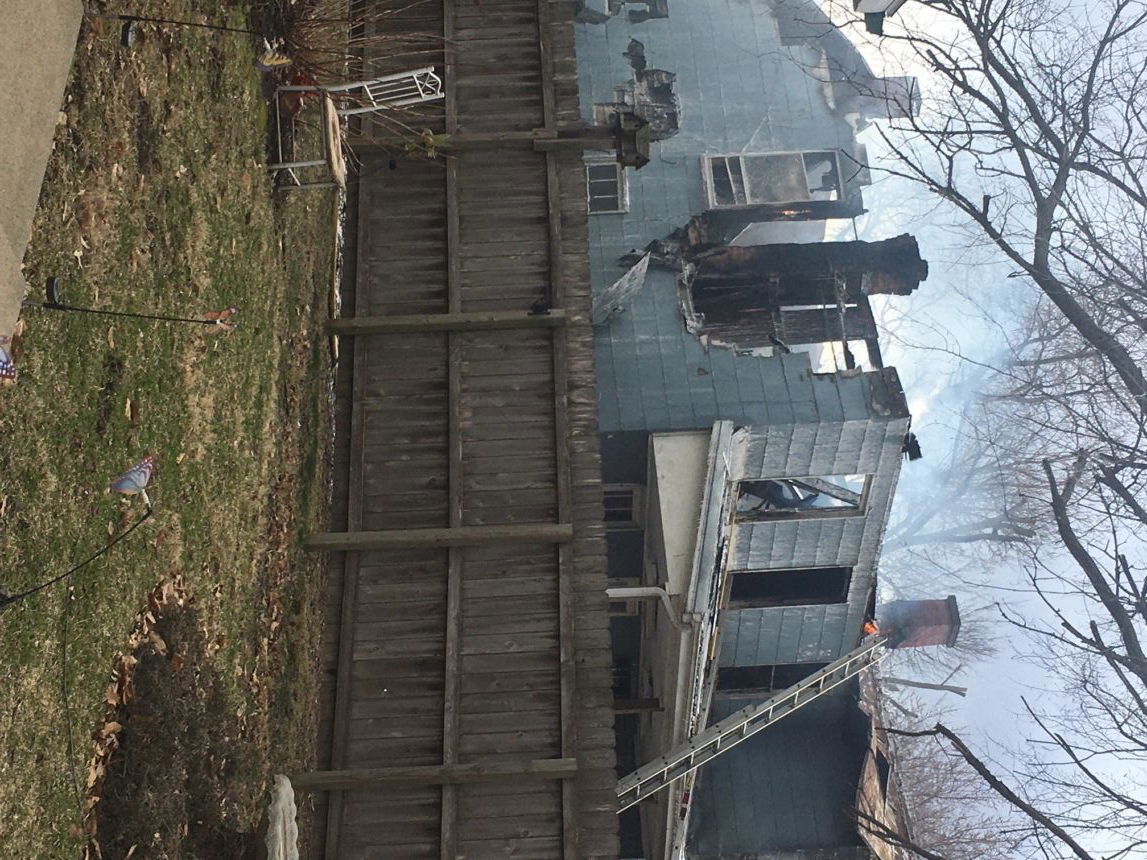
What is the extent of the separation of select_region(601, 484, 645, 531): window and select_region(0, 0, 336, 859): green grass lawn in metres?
5.31

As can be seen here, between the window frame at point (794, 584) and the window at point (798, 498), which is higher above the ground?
the window at point (798, 498)

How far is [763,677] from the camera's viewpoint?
1303 centimetres

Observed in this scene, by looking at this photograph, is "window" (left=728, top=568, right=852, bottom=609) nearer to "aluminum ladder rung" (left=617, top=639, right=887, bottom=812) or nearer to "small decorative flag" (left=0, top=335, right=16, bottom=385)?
"aluminum ladder rung" (left=617, top=639, right=887, bottom=812)

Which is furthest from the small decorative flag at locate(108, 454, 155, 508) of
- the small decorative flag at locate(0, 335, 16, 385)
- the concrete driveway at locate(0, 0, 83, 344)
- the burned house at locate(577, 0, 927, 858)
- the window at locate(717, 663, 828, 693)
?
the window at locate(717, 663, 828, 693)

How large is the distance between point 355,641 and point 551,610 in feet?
5.38

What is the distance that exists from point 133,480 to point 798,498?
9.98 m

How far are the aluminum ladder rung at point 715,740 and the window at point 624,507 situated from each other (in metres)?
2.91

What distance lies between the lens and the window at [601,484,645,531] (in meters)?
11.8

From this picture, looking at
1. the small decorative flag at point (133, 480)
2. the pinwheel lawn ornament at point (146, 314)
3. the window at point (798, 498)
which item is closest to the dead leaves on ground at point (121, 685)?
the small decorative flag at point (133, 480)

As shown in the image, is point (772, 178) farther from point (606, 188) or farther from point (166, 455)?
point (166, 455)

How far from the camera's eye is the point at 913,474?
41.3 m

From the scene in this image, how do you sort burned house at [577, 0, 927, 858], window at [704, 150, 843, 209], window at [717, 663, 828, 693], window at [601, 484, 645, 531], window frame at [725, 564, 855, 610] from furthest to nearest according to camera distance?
1. window at [704, 150, 843, 209]
2. window at [717, 663, 828, 693]
3. window frame at [725, 564, 855, 610]
4. window at [601, 484, 645, 531]
5. burned house at [577, 0, 927, 858]

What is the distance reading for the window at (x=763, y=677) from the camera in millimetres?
12961

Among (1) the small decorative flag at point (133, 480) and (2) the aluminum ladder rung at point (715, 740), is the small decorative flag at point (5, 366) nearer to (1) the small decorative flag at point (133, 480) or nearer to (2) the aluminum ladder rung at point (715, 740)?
(1) the small decorative flag at point (133, 480)
